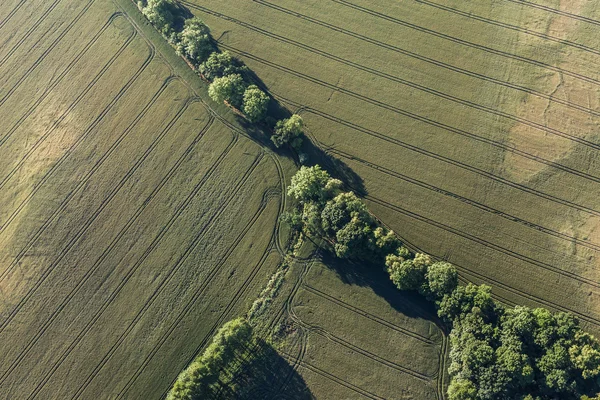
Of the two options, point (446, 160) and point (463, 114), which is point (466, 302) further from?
point (463, 114)

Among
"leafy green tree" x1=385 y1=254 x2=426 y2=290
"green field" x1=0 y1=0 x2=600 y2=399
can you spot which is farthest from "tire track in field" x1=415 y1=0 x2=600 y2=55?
"leafy green tree" x1=385 y1=254 x2=426 y2=290

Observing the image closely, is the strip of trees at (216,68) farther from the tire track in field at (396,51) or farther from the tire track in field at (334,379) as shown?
the tire track in field at (334,379)

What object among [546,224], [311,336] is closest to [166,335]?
[311,336]

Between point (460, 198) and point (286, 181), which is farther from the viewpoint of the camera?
point (286, 181)

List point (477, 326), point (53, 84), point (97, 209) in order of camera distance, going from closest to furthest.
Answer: point (477, 326) → point (97, 209) → point (53, 84)

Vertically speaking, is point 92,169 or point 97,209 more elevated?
point 92,169

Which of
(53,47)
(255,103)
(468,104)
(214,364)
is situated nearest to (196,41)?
(255,103)

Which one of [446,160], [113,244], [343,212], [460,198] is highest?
[113,244]

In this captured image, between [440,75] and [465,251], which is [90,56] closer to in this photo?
[440,75]
